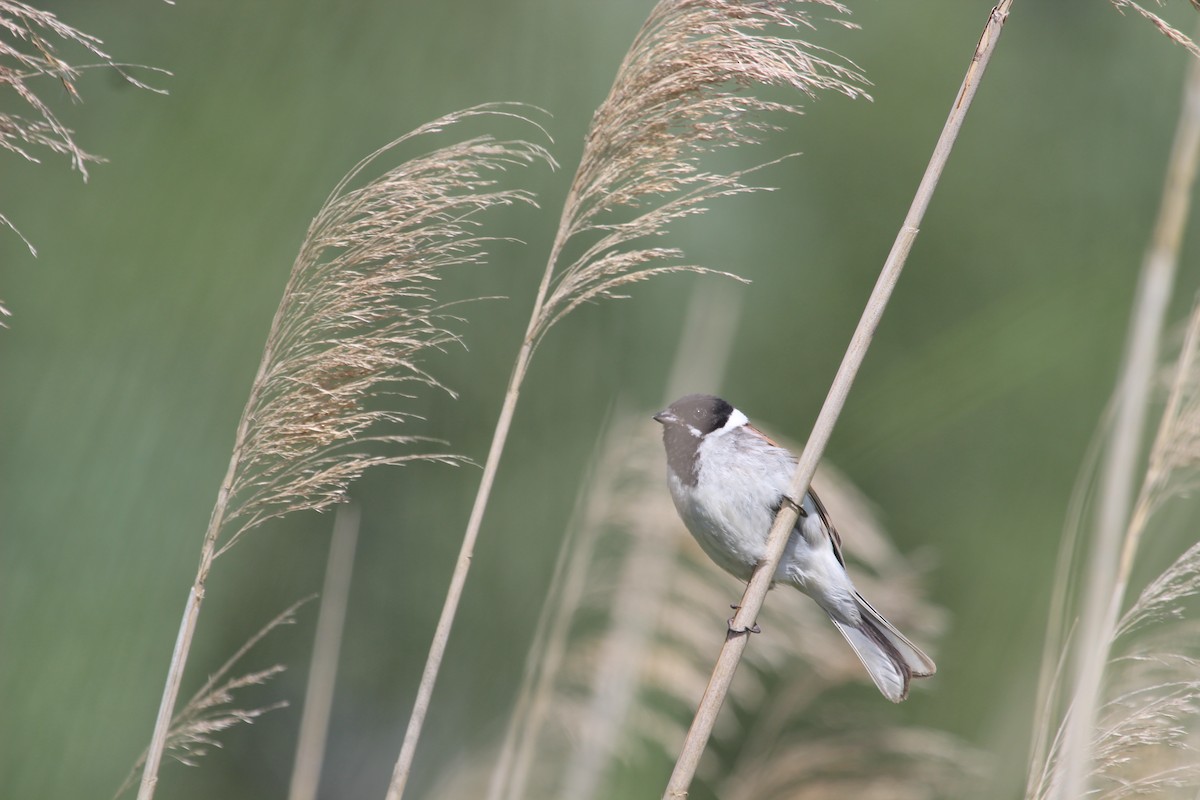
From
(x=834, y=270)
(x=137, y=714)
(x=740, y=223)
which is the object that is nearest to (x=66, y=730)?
(x=137, y=714)

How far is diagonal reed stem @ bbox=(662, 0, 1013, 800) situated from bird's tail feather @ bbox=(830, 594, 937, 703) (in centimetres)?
74

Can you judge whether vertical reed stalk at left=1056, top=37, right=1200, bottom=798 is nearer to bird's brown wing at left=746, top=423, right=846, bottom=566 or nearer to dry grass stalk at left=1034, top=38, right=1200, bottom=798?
dry grass stalk at left=1034, top=38, right=1200, bottom=798

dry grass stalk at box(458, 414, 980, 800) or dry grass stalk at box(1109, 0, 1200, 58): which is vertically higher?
dry grass stalk at box(1109, 0, 1200, 58)

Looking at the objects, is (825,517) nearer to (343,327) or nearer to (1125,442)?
(1125,442)

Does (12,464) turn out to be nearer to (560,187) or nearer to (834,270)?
(560,187)

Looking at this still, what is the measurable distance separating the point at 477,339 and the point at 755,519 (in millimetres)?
2304

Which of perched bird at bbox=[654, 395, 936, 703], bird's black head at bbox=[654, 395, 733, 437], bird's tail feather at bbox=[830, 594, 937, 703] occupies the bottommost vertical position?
bird's tail feather at bbox=[830, 594, 937, 703]

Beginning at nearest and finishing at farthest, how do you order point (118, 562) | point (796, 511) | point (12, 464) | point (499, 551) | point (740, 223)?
point (796, 511) < point (118, 562) < point (12, 464) < point (499, 551) < point (740, 223)

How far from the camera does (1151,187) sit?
17.7 ft

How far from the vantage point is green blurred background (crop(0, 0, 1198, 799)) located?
274cm

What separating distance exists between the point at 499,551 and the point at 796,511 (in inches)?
98.8

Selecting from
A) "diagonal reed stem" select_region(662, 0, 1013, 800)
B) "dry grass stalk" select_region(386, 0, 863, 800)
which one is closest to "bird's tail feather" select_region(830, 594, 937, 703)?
"diagonal reed stem" select_region(662, 0, 1013, 800)

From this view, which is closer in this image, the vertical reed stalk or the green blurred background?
the vertical reed stalk

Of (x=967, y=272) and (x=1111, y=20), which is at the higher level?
(x=1111, y=20)
